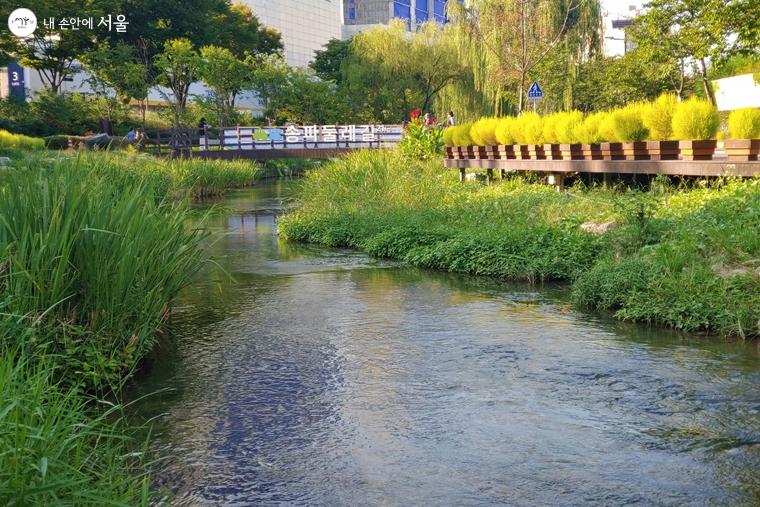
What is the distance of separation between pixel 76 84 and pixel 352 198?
1911 inches

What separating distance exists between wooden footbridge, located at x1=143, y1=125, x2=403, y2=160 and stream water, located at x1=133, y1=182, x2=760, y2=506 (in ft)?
93.9

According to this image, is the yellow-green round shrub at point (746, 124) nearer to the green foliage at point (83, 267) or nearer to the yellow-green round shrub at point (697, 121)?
the yellow-green round shrub at point (697, 121)

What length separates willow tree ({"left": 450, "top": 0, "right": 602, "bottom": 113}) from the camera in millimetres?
26984

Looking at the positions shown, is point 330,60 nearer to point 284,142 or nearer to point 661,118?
point 284,142

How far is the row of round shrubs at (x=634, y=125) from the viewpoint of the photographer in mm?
11648

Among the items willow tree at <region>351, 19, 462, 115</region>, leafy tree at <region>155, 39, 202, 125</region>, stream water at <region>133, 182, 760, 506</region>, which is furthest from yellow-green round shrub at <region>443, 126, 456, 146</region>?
leafy tree at <region>155, 39, 202, 125</region>

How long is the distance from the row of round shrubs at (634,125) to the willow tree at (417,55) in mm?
27114

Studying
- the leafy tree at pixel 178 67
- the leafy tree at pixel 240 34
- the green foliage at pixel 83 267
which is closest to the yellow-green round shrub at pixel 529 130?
the green foliage at pixel 83 267

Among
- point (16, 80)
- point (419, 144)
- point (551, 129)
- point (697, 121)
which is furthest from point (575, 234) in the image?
point (16, 80)

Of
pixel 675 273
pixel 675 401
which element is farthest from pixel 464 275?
pixel 675 401

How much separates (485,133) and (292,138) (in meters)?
21.5

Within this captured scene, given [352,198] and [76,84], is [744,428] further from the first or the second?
[76,84]

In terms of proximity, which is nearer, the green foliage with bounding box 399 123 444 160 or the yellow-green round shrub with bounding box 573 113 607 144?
the yellow-green round shrub with bounding box 573 113 607 144

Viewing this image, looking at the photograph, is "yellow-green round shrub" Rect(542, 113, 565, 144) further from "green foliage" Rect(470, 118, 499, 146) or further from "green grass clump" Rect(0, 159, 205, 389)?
"green grass clump" Rect(0, 159, 205, 389)
